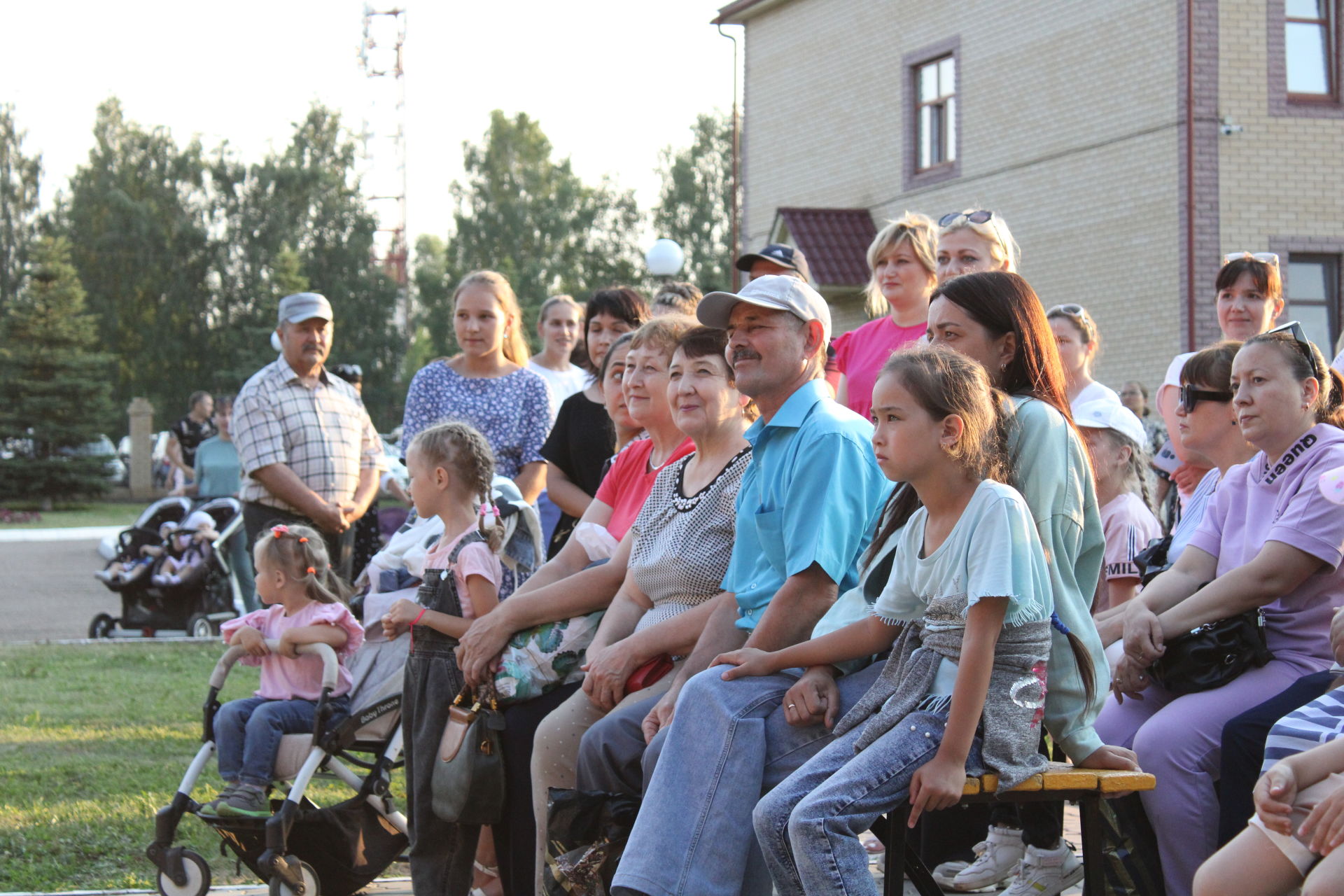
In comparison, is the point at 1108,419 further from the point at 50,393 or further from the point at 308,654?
the point at 50,393

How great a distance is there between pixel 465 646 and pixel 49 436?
38285 mm

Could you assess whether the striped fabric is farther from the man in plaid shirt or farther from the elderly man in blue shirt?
the man in plaid shirt

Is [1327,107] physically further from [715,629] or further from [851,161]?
[715,629]

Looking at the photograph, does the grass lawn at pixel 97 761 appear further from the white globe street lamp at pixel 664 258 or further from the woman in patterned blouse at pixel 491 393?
the white globe street lamp at pixel 664 258

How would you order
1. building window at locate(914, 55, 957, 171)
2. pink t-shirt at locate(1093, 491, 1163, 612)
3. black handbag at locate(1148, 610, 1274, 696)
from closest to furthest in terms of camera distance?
black handbag at locate(1148, 610, 1274, 696), pink t-shirt at locate(1093, 491, 1163, 612), building window at locate(914, 55, 957, 171)

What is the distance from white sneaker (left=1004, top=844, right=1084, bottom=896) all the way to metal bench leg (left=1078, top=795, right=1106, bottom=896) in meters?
0.82

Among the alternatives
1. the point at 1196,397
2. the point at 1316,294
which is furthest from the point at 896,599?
the point at 1316,294

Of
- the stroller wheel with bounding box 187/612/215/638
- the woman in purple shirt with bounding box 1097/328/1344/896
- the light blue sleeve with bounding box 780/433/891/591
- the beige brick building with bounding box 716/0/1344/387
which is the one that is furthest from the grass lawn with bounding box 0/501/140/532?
the woman in purple shirt with bounding box 1097/328/1344/896

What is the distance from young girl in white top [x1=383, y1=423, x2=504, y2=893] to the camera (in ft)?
15.7

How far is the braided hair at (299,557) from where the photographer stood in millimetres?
5473

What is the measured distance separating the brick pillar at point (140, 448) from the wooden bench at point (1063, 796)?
4369 centimetres

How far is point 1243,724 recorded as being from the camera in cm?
356

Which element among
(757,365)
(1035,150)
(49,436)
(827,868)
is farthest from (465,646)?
(49,436)

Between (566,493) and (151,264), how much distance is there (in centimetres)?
4969
